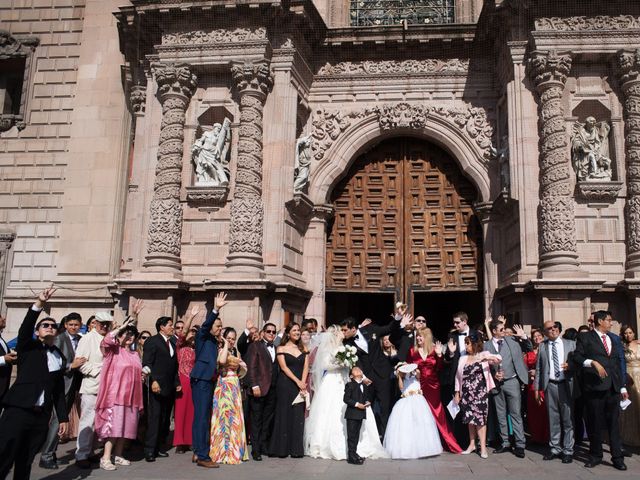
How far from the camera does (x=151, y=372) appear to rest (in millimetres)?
9039

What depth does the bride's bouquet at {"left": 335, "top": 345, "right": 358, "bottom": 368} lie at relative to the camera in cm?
902

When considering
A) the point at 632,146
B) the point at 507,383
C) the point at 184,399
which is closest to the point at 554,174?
the point at 632,146

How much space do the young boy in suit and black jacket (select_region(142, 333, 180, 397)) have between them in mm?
2597

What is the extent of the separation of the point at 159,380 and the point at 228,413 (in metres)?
1.12

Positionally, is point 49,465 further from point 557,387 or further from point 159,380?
point 557,387

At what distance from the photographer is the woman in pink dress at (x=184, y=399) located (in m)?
9.65

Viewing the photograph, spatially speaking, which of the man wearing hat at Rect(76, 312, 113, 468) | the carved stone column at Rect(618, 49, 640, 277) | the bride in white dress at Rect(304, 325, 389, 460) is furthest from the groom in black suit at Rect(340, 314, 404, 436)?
the carved stone column at Rect(618, 49, 640, 277)

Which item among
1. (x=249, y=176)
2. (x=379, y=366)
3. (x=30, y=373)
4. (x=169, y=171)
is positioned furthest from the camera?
(x=169, y=171)

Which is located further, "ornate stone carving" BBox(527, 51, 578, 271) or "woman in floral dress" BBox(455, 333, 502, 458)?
"ornate stone carving" BBox(527, 51, 578, 271)

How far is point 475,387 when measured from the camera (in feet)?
29.9

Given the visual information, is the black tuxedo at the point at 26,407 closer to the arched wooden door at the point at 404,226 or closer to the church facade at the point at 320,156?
the church facade at the point at 320,156

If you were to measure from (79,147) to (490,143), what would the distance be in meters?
11.4

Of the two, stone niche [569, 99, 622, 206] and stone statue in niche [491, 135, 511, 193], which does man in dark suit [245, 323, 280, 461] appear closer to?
stone statue in niche [491, 135, 511, 193]

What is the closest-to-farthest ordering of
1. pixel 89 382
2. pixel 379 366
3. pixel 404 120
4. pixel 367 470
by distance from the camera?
1. pixel 367 470
2. pixel 89 382
3. pixel 379 366
4. pixel 404 120
